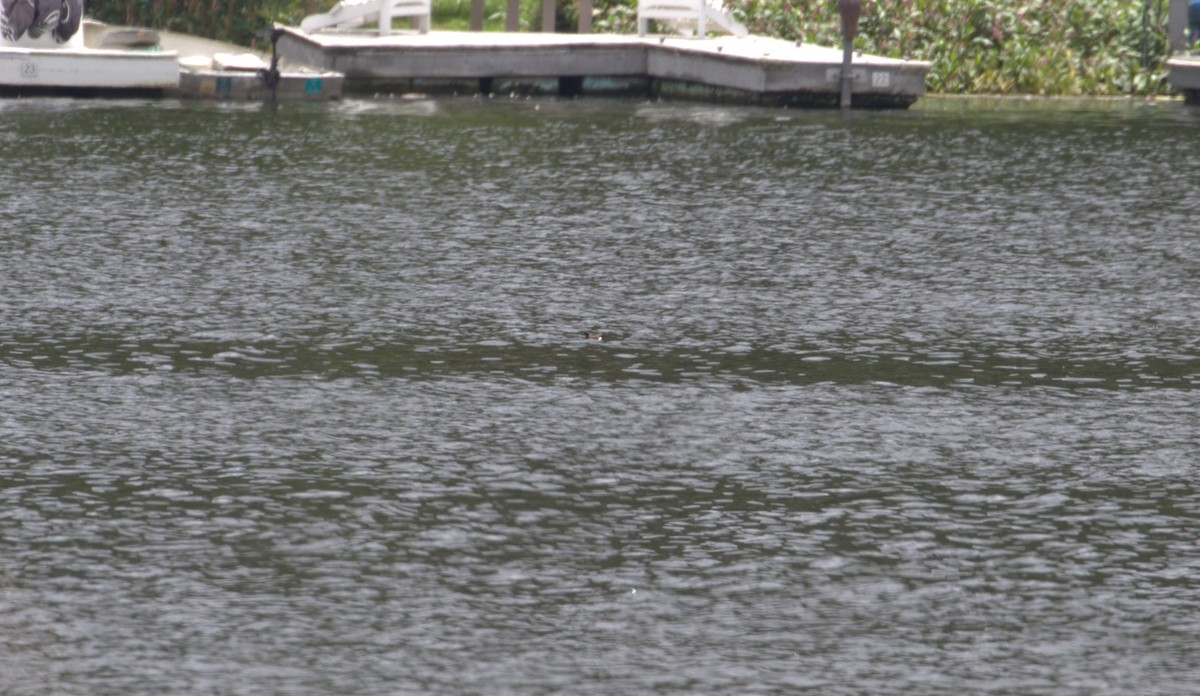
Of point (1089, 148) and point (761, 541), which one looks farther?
point (1089, 148)

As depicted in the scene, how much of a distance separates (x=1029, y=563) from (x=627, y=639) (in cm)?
159

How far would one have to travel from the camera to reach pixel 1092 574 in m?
6.74

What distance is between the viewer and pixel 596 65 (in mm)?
29781

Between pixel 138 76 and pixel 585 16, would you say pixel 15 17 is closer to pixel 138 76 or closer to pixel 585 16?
pixel 138 76

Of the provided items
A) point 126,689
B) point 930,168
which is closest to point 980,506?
point 126,689

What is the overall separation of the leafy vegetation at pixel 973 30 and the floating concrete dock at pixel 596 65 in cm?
188

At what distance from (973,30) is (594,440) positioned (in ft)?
78.8

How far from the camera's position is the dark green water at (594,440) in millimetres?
6012

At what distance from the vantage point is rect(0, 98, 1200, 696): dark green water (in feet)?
19.7

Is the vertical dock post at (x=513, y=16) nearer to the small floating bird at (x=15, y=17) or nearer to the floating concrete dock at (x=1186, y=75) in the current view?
the small floating bird at (x=15, y=17)

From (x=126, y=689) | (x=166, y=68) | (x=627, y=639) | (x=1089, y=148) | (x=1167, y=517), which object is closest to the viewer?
(x=126, y=689)

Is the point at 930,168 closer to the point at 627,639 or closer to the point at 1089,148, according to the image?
the point at 1089,148

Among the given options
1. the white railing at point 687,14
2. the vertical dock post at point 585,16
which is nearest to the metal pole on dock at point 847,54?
the white railing at point 687,14

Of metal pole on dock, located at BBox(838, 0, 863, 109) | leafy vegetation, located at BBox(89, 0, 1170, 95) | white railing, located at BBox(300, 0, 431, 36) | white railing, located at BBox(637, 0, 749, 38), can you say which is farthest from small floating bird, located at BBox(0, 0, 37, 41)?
metal pole on dock, located at BBox(838, 0, 863, 109)
